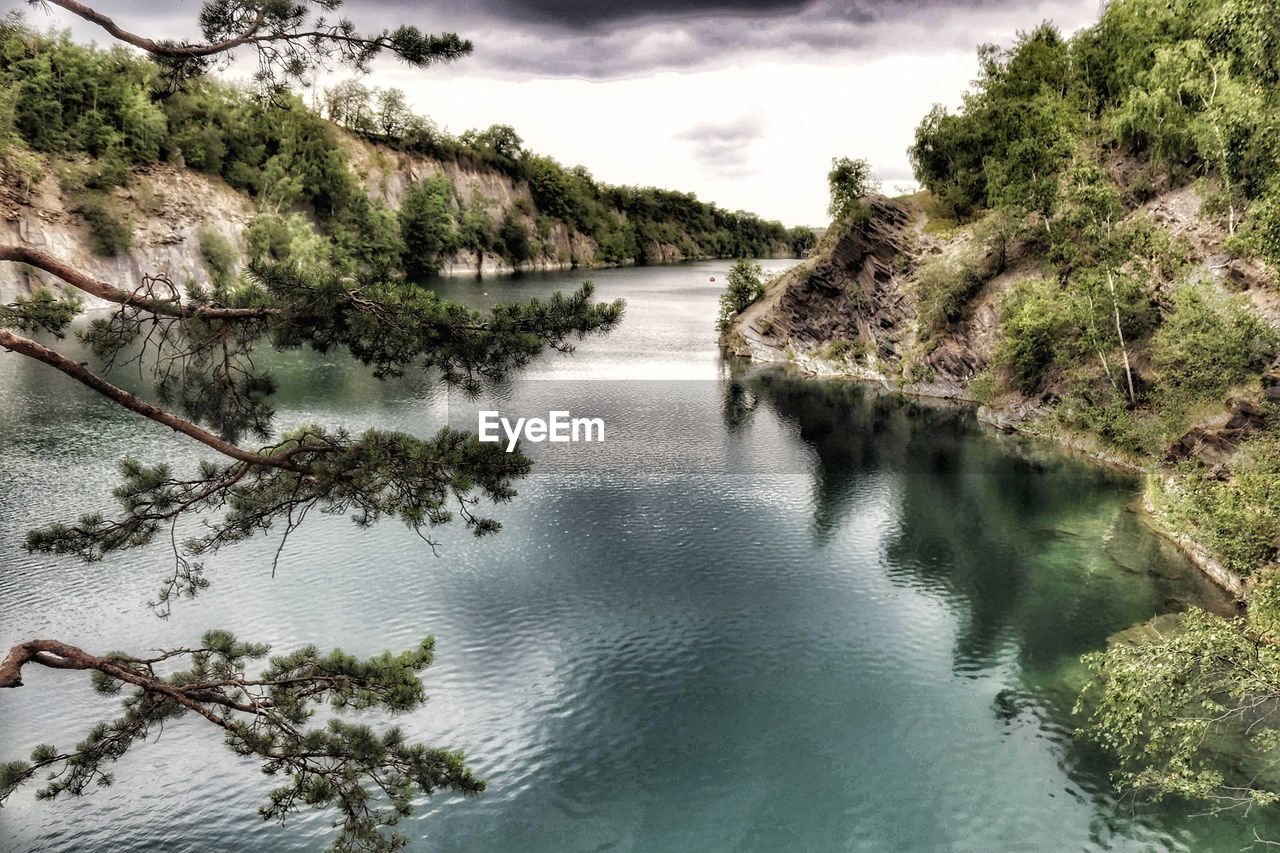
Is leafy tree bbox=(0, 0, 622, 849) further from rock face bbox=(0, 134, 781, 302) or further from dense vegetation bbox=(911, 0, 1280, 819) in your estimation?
rock face bbox=(0, 134, 781, 302)

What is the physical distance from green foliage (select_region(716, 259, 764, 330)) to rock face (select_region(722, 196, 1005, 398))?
236 inches

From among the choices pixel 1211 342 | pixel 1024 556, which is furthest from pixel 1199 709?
pixel 1211 342

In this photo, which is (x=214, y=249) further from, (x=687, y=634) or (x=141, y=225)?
(x=687, y=634)

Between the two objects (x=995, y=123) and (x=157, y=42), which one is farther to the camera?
(x=995, y=123)

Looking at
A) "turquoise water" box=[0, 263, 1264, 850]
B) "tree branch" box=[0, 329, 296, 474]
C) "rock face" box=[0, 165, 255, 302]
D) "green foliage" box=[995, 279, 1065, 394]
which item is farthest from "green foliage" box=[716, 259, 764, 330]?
"tree branch" box=[0, 329, 296, 474]

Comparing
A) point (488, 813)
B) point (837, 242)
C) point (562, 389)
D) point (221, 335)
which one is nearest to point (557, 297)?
point (221, 335)

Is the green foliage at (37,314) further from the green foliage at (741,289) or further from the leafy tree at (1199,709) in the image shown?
the green foliage at (741,289)

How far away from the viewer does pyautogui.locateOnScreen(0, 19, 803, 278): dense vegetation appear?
76188mm

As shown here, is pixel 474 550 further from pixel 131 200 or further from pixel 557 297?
pixel 131 200

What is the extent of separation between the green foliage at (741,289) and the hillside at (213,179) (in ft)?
127

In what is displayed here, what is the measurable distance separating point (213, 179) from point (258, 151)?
389 inches

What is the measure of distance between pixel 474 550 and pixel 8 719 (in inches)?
574

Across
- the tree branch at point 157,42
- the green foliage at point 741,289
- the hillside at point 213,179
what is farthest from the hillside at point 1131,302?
the hillside at point 213,179

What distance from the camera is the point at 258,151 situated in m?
103
